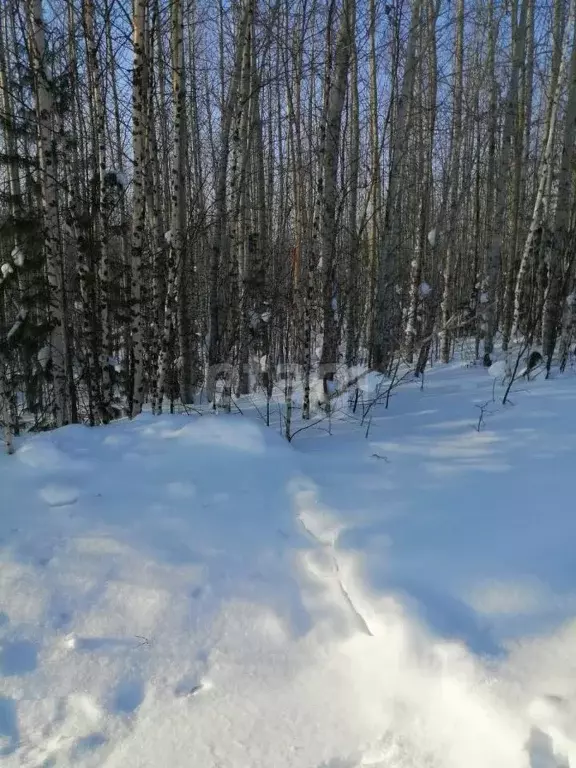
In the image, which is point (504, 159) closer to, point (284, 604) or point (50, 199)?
point (50, 199)

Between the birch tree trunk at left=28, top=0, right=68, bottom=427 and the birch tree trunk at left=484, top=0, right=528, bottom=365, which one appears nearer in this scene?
the birch tree trunk at left=28, top=0, right=68, bottom=427

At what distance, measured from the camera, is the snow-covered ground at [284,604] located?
1733 mm

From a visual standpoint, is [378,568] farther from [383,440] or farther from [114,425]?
[114,425]

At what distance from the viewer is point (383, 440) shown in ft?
14.3

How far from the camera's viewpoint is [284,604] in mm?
2424

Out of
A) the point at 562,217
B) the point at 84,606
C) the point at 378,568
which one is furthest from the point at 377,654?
the point at 562,217

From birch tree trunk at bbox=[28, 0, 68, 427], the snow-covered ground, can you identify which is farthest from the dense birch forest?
the snow-covered ground

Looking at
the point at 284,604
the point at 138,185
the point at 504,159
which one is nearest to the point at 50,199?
the point at 138,185

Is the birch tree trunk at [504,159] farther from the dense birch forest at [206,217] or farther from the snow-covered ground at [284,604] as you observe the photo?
the snow-covered ground at [284,604]

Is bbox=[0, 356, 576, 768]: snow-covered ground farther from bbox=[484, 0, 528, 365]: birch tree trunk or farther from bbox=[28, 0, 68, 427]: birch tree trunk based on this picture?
bbox=[484, 0, 528, 365]: birch tree trunk

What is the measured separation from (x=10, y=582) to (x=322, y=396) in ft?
11.6

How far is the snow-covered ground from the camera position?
1733 millimetres

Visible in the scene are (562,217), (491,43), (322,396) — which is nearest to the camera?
(322,396)

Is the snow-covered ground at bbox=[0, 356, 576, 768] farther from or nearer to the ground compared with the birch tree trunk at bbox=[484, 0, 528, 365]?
nearer to the ground
